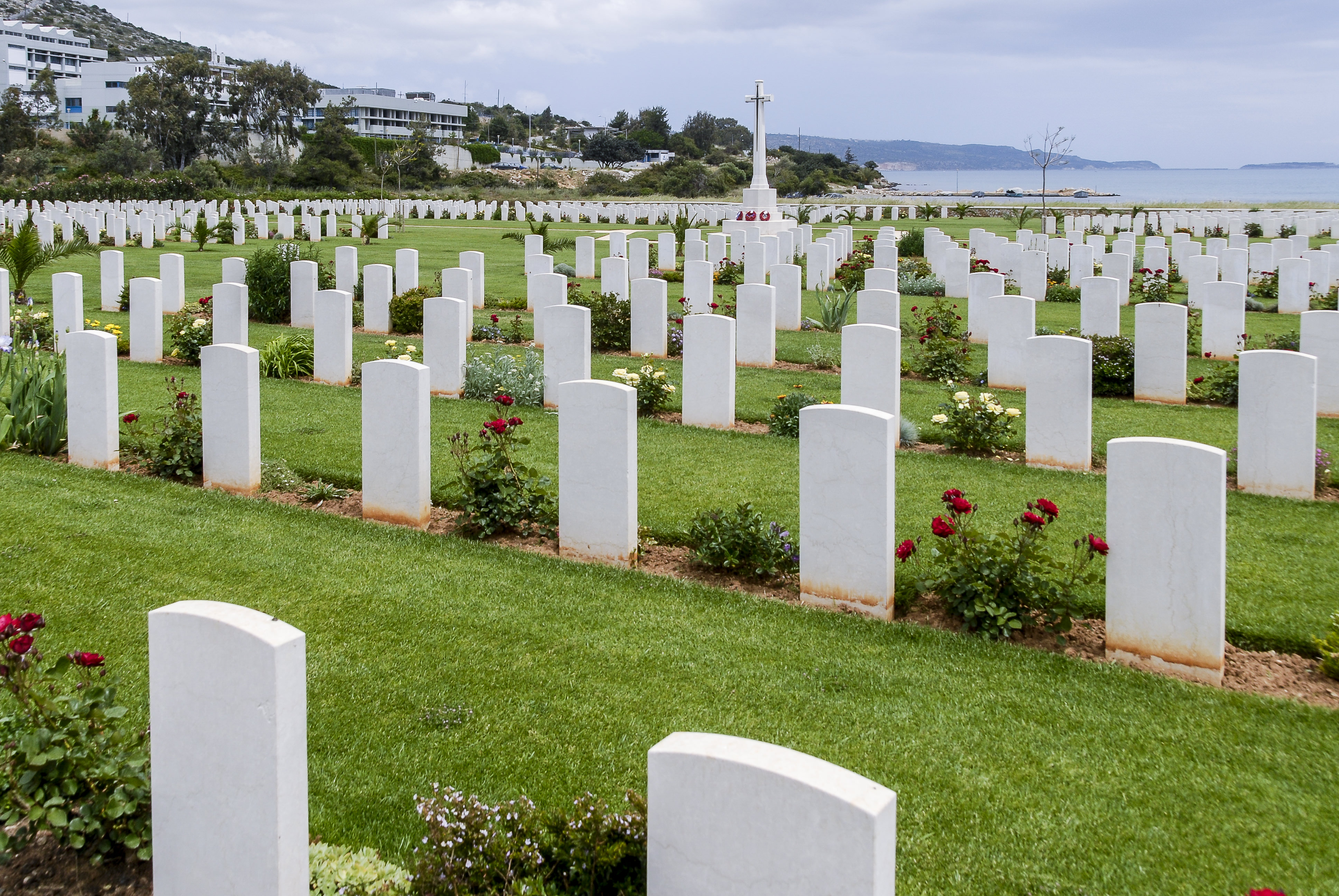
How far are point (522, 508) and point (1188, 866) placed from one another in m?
4.35

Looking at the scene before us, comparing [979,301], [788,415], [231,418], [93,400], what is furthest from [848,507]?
[979,301]

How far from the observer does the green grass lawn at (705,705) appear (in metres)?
3.64

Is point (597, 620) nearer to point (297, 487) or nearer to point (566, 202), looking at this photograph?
point (297, 487)

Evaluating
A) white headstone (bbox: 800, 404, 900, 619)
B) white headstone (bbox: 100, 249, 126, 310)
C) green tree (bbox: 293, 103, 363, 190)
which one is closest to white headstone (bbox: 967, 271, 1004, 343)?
white headstone (bbox: 800, 404, 900, 619)

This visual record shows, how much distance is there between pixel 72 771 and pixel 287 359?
9201 millimetres

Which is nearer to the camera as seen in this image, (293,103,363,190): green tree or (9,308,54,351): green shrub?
(9,308,54,351): green shrub

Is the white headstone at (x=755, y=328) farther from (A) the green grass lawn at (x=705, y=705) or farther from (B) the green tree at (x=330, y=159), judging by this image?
(B) the green tree at (x=330, y=159)

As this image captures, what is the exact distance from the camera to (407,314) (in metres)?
15.3

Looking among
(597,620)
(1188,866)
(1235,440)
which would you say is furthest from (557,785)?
(1235,440)

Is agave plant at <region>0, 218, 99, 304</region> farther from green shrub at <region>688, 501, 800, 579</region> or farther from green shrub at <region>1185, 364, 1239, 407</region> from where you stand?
green shrub at <region>1185, 364, 1239, 407</region>

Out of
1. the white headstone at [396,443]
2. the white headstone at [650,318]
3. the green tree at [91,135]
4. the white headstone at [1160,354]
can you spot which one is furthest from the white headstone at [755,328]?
the green tree at [91,135]

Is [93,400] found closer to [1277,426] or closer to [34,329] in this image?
[34,329]

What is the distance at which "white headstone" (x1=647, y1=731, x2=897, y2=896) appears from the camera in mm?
2365

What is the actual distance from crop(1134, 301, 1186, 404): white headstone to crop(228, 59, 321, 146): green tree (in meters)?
66.9
